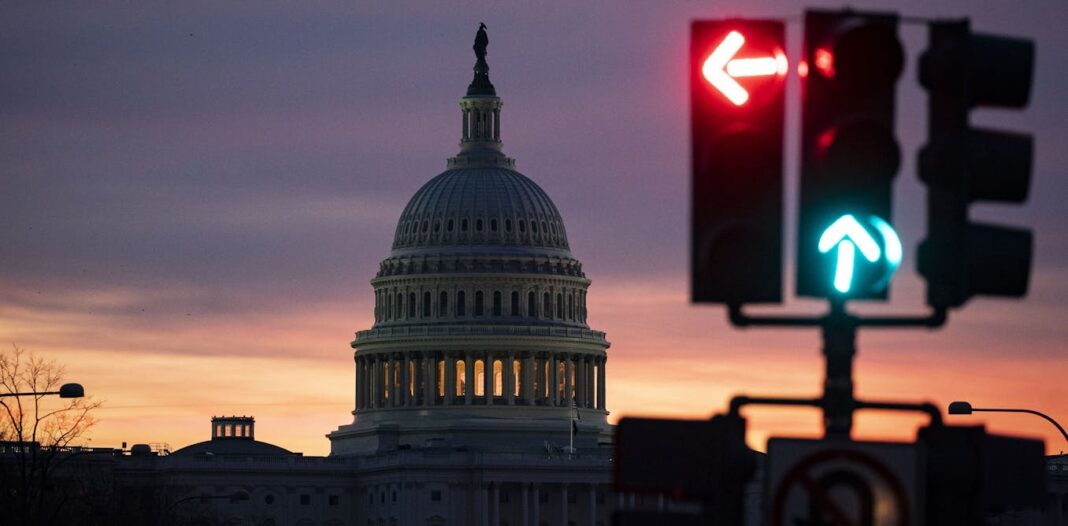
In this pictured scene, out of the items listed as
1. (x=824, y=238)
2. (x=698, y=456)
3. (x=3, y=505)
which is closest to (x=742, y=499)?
(x=698, y=456)

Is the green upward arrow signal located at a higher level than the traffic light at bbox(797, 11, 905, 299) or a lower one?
lower

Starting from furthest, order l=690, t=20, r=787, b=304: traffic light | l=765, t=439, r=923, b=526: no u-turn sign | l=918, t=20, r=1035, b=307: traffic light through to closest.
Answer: l=918, t=20, r=1035, b=307: traffic light
l=690, t=20, r=787, b=304: traffic light
l=765, t=439, r=923, b=526: no u-turn sign

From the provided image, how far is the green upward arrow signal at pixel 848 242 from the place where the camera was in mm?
15758

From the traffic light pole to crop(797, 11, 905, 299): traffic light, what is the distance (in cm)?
31

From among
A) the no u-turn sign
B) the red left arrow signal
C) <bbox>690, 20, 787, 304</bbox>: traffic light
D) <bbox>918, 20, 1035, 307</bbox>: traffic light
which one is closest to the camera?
the no u-turn sign

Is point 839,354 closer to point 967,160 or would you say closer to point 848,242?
point 848,242

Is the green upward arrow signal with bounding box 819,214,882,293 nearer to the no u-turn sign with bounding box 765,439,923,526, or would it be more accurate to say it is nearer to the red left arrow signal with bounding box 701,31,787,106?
the red left arrow signal with bounding box 701,31,787,106

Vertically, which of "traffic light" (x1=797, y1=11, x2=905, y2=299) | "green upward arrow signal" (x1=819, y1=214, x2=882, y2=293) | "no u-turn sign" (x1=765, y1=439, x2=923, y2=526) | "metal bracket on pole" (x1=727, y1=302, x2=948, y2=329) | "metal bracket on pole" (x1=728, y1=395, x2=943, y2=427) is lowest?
"no u-turn sign" (x1=765, y1=439, x2=923, y2=526)

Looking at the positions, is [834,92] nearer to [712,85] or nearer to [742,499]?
[712,85]

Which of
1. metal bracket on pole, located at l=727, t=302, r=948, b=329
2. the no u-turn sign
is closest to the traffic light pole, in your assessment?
metal bracket on pole, located at l=727, t=302, r=948, b=329

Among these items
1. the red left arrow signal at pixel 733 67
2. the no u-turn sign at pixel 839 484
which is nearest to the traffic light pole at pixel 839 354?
the no u-turn sign at pixel 839 484

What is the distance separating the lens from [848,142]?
15562 millimetres

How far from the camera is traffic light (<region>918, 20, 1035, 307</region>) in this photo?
1577 centimetres

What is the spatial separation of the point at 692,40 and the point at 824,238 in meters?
1.17
